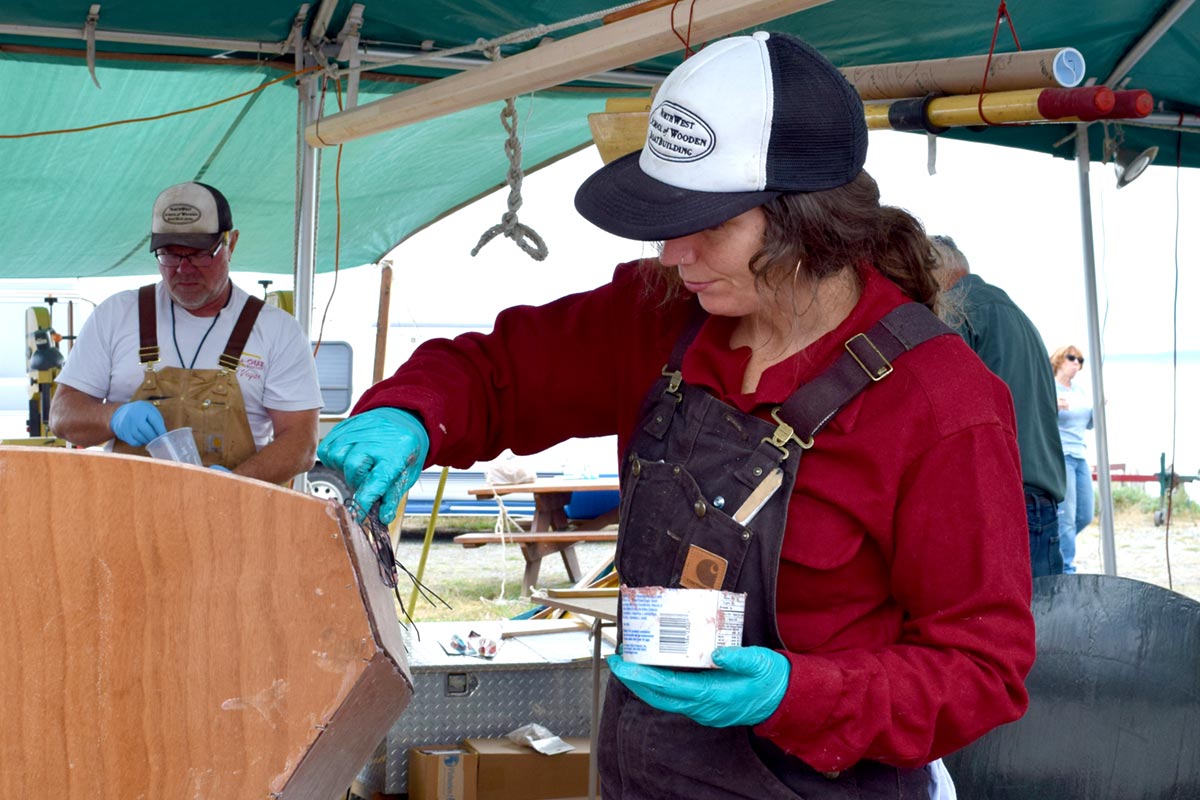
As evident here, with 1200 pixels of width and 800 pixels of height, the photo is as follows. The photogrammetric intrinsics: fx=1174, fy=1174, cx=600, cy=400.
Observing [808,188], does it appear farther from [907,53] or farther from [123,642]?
[907,53]

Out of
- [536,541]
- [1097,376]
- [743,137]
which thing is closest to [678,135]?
[743,137]

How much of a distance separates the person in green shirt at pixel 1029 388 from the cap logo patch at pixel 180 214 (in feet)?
7.16

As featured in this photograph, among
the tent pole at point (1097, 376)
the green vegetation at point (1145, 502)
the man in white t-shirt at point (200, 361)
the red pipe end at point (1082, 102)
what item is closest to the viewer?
the red pipe end at point (1082, 102)

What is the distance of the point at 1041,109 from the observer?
201 centimetres

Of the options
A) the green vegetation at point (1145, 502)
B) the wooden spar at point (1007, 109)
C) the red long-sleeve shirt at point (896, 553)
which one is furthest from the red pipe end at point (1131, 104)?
the green vegetation at point (1145, 502)

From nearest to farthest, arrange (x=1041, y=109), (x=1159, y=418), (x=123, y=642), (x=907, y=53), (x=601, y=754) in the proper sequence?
1. (x=123, y=642)
2. (x=601, y=754)
3. (x=1041, y=109)
4. (x=907, y=53)
5. (x=1159, y=418)

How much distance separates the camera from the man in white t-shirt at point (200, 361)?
3.25 m

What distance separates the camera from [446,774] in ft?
11.6

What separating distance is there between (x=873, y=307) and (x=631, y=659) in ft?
1.67

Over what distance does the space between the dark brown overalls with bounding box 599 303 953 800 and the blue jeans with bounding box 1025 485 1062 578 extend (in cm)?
223

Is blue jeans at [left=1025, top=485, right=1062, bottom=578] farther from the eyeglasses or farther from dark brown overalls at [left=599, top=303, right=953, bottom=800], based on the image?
the eyeglasses

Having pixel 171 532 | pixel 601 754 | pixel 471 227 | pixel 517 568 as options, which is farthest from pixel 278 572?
pixel 471 227

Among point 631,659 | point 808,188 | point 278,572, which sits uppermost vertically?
point 808,188

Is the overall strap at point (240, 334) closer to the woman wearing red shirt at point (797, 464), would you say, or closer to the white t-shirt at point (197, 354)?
the white t-shirt at point (197, 354)
